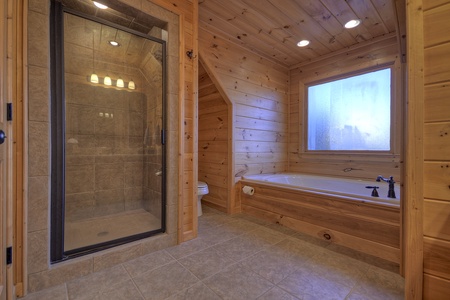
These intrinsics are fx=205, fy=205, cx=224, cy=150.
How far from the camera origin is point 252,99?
298 centimetres

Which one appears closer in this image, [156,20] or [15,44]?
[15,44]

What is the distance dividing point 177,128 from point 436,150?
Result: 1655 mm

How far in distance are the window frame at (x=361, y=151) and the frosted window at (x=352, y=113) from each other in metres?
0.05

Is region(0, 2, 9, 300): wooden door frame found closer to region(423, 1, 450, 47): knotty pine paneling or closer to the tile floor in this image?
the tile floor

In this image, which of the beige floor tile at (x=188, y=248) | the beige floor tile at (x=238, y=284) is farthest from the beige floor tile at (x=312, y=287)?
the beige floor tile at (x=188, y=248)

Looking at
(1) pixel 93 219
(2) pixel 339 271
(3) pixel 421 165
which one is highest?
(3) pixel 421 165

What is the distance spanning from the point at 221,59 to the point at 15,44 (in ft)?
6.44

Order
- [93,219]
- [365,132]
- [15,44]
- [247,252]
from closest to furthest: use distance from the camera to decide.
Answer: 1. [15,44]
2. [247,252]
3. [93,219]
4. [365,132]

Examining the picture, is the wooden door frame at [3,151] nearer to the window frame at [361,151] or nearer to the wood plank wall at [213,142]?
the wood plank wall at [213,142]

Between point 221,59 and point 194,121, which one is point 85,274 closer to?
point 194,121

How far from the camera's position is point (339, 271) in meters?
1.49

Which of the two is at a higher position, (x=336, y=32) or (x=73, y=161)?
(x=336, y=32)

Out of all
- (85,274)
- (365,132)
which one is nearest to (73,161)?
(85,274)

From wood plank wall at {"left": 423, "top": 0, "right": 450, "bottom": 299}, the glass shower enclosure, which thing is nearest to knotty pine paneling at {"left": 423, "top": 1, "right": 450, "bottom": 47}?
wood plank wall at {"left": 423, "top": 0, "right": 450, "bottom": 299}
